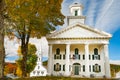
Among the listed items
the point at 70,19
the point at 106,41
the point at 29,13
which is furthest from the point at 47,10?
the point at 70,19

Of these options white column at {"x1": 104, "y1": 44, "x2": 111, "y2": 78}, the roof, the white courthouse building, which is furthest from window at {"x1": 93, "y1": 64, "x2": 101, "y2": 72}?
the roof

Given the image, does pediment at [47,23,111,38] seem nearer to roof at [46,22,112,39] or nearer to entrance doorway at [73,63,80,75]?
roof at [46,22,112,39]

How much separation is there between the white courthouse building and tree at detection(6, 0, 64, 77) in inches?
312

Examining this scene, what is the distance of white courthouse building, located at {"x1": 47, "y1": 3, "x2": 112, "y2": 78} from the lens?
36.3 meters

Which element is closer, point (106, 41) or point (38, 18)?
point (38, 18)

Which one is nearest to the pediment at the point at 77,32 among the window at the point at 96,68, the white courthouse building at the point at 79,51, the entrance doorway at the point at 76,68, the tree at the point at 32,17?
the white courthouse building at the point at 79,51

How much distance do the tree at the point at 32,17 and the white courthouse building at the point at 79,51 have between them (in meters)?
7.93

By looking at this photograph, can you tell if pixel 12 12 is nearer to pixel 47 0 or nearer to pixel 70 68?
pixel 47 0

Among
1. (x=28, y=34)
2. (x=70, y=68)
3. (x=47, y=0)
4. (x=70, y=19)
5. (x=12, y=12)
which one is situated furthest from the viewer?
(x=70, y=19)

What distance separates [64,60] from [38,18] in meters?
16.7

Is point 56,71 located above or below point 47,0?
below

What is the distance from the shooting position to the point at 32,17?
77.5 feet

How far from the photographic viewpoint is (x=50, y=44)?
37656 millimetres

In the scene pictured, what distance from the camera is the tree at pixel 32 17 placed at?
2122 centimetres
